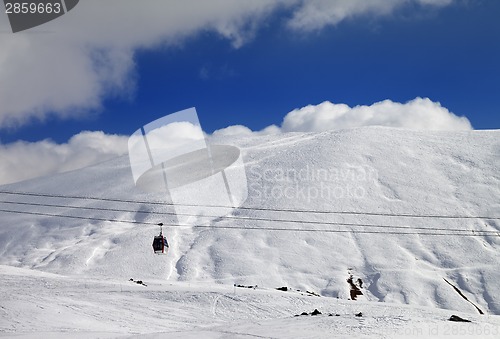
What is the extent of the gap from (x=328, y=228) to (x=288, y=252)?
47.2 feet

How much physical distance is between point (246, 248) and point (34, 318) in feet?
229

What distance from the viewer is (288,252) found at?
10012 cm

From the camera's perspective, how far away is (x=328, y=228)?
363ft

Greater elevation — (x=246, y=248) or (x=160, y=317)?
(x=246, y=248)

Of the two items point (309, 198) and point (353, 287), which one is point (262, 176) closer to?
point (309, 198)

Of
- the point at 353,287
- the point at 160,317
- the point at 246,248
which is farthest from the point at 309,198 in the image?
the point at 160,317

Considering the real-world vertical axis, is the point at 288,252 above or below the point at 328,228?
below

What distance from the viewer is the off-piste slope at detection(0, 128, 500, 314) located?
89.4 m

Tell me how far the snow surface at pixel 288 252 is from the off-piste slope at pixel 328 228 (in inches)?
15.8

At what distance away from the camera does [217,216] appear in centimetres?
12188

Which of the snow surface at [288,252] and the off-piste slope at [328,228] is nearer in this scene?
the snow surface at [288,252]

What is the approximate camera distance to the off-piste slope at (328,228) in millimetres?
89438

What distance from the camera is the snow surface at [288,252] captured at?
34.0m

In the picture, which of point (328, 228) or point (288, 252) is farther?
point (328, 228)
